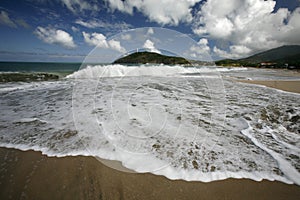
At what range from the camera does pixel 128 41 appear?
2.77 metres

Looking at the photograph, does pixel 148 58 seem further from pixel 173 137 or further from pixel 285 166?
pixel 285 166

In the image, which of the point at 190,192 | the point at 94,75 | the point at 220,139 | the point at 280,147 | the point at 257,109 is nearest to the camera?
the point at 190,192

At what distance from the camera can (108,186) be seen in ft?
6.13

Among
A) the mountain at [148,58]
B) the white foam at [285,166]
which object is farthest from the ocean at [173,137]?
the mountain at [148,58]

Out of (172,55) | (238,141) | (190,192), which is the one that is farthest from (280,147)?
(172,55)

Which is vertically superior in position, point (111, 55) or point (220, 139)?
point (111, 55)

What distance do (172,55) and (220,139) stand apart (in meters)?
1.98

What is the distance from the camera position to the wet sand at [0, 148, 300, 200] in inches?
68.2

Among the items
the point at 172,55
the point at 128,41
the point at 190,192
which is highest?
the point at 128,41

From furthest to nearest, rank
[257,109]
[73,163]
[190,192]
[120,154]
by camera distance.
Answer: [257,109], [120,154], [73,163], [190,192]

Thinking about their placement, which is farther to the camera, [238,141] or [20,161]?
[238,141]

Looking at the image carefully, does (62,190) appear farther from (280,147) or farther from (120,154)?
(280,147)

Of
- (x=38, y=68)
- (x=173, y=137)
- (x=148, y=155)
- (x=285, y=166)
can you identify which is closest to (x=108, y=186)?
(x=148, y=155)

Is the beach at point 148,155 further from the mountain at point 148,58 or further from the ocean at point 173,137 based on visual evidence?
the mountain at point 148,58
